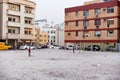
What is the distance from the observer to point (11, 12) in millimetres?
71062

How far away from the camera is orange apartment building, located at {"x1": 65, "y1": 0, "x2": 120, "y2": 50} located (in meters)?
63.0

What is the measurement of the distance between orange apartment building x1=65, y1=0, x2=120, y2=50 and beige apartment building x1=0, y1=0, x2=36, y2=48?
36.2 ft

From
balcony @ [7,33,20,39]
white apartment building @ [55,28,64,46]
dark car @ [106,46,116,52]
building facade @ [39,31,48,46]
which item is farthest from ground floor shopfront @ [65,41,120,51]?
white apartment building @ [55,28,64,46]

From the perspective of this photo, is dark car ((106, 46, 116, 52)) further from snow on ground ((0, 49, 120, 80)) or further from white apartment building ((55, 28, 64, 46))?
white apartment building ((55, 28, 64, 46))

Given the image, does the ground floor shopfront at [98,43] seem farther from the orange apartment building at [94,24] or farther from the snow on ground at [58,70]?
the snow on ground at [58,70]

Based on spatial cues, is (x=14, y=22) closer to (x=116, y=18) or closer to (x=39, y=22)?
(x=116, y=18)

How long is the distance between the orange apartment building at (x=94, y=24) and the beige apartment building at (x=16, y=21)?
1103 cm

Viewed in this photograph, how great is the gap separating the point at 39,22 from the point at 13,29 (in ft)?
267

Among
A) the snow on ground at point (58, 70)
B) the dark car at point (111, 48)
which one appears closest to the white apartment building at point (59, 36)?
the dark car at point (111, 48)

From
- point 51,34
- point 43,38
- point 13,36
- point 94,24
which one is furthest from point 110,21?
point 51,34

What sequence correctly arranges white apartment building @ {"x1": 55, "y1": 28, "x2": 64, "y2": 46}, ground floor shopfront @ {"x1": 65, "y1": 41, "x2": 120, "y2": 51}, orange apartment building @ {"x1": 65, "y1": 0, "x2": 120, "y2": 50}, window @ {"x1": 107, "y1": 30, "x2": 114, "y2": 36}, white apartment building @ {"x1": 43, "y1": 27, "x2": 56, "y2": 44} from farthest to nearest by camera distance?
white apartment building @ {"x1": 43, "y1": 27, "x2": 56, "y2": 44}
white apartment building @ {"x1": 55, "y1": 28, "x2": 64, "y2": 46}
window @ {"x1": 107, "y1": 30, "x2": 114, "y2": 36}
orange apartment building @ {"x1": 65, "y1": 0, "x2": 120, "y2": 50}
ground floor shopfront @ {"x1": 65, "y1": 41, "x2": 120, "y2": 51}

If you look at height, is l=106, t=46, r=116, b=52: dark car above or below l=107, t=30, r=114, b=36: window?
below

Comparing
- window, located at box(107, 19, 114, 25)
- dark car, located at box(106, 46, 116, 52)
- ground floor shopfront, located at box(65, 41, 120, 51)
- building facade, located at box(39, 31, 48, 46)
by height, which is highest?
window, located at box(107, 19, 114, 25)

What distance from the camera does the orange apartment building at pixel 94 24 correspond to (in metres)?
63.0
